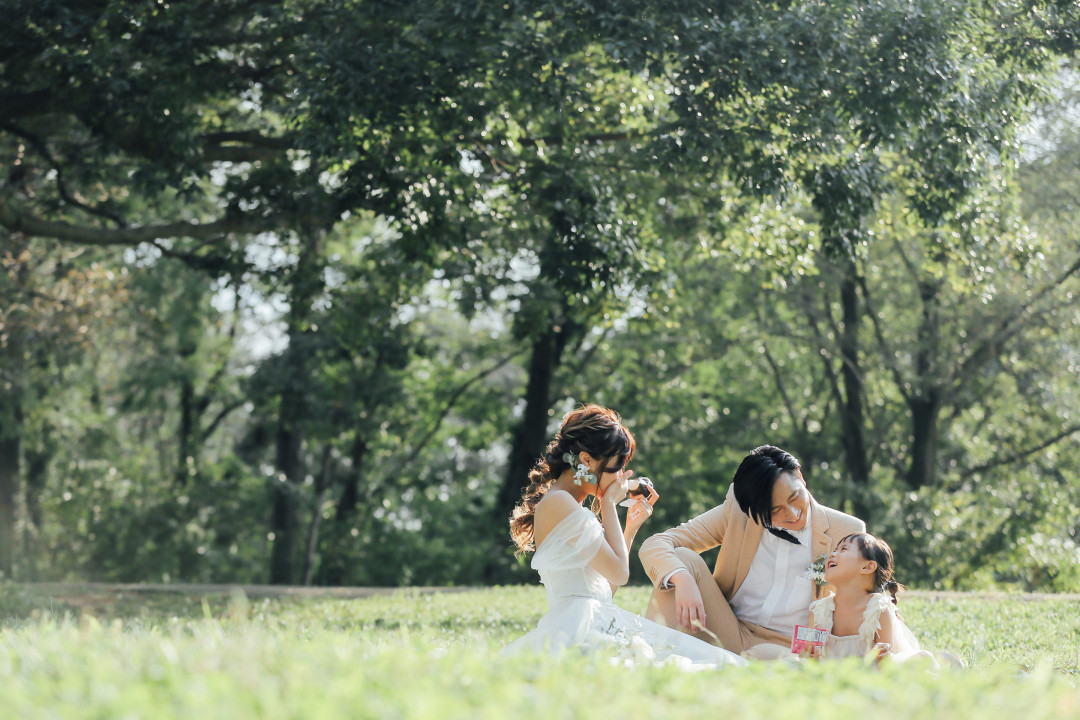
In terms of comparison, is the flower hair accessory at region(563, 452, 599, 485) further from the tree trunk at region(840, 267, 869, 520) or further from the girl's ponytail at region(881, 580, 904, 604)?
the tree trunk at region(840, 267, 869, 520)

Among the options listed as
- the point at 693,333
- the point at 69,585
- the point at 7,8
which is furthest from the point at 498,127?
the point at 693,333

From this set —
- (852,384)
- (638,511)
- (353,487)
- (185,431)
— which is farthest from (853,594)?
(185,431)

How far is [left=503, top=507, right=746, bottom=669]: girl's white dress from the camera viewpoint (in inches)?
185

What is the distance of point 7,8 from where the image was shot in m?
9.63

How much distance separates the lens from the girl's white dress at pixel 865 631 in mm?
4852

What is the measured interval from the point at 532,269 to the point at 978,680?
14.2 m

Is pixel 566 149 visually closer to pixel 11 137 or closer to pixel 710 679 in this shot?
pixel 11 137

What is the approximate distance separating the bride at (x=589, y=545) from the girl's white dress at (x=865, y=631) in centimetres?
62

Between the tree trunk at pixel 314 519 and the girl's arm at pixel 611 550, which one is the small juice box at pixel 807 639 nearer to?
the girl's arm at pixel 611 550

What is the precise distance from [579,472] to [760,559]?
3.84 feet

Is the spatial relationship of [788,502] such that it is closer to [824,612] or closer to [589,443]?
[824,612]

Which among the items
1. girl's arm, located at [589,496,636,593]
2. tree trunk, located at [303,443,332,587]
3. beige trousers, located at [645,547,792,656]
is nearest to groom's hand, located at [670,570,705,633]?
beige trousers, located at [645,547,792,656]

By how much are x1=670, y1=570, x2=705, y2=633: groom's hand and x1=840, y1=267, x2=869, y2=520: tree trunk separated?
14.6 meters

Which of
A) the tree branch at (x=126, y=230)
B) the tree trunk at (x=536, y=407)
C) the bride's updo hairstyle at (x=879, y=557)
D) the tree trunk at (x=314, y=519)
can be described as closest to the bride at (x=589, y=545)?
the bride's updo hairstyle at (x=879, y=557)
